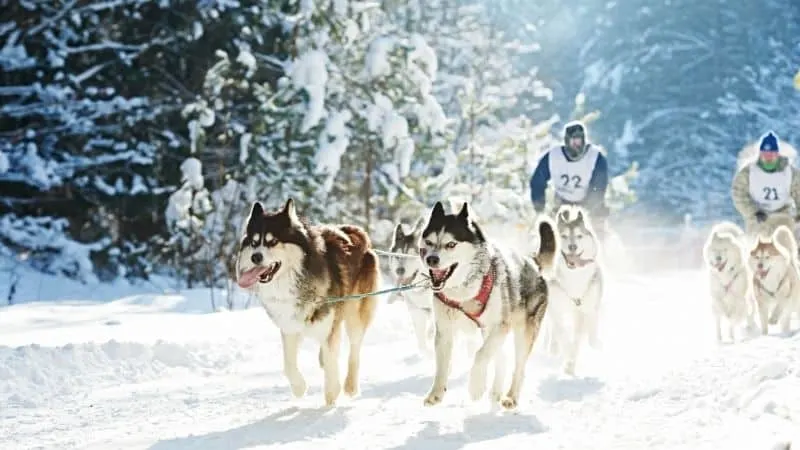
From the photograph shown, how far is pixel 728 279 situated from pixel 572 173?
208 centimetres

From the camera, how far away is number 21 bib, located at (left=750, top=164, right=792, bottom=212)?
36.2 ft

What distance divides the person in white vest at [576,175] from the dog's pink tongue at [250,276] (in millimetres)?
4712

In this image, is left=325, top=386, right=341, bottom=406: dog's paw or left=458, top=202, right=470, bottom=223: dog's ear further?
left=325, top=386, right=341, bottom=406: dog's paw

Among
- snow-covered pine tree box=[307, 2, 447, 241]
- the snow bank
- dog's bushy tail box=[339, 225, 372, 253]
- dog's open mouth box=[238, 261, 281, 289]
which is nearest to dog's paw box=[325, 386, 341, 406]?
dog's open mouth box=[238, 261, 281, 289]

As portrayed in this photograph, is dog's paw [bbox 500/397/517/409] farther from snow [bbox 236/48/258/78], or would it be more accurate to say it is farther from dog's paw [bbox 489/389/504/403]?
snow [bbox 236/48/258/78]

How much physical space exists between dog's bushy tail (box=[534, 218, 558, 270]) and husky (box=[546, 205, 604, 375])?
1313 mm

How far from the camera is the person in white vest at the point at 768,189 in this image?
1105 cm

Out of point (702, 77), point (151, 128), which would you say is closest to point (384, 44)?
point (151, 128)

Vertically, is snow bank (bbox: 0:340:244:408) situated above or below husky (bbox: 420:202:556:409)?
below

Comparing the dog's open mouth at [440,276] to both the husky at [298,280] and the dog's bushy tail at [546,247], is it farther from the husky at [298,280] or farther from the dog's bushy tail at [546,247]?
the dog's bushy tail at [546,247]

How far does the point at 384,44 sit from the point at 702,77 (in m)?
29.7

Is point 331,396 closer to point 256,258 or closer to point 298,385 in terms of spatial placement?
point 298,385

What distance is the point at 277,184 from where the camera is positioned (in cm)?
1523

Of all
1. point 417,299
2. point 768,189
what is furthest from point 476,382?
point 768,189
